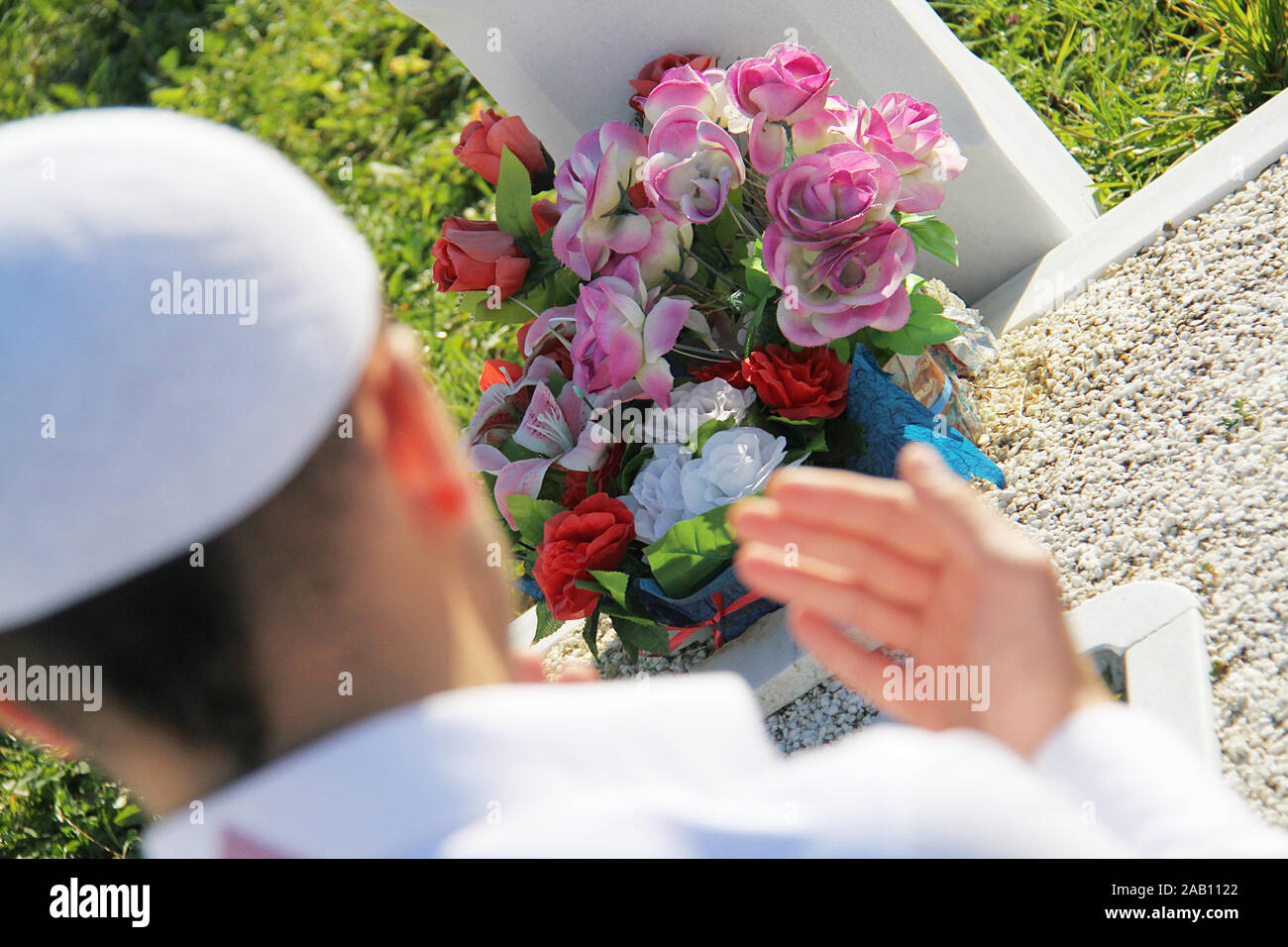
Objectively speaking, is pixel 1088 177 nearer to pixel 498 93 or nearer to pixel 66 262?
pixel 498 93

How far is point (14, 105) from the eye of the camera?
19.1ft

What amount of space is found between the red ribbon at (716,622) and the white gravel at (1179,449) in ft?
0.30

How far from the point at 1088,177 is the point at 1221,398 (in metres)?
1.28

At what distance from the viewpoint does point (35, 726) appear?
863mm

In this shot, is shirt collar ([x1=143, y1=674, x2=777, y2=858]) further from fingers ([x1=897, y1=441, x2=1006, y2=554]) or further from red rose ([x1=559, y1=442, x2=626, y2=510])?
red rose ([x1=559, y1=442, x2=626, y2=510])

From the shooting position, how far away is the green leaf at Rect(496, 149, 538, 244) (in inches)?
101

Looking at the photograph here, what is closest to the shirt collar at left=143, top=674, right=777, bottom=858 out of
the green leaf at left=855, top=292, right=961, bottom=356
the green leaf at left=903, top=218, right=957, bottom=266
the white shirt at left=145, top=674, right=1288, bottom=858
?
the white shirt at left=145, top=674, right=1288, bottom=858

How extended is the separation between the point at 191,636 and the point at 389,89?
16.2 ft

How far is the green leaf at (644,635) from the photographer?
2398 millimetres

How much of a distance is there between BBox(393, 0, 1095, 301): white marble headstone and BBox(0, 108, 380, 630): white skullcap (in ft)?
7.13

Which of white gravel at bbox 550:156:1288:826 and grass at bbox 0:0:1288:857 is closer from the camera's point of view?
white gravel at bbox 550:156:1288:826
